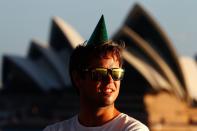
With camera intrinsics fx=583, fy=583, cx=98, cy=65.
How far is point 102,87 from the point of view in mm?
2189

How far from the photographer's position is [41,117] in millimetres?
44094

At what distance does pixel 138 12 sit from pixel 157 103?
6453 mm

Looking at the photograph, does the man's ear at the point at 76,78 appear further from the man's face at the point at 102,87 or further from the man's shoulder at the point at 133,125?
the man's shoulder at the point at 133,125

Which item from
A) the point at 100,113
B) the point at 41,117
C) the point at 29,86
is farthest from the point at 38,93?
the point at 100,113

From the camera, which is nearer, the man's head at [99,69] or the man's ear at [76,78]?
the man's head at [99,69]

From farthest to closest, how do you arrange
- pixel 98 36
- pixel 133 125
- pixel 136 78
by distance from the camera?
pixel 136 78
pixel 98 36
pixel 133 125

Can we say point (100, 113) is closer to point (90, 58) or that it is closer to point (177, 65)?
point (90, 58)

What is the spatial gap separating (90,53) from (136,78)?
127 ft

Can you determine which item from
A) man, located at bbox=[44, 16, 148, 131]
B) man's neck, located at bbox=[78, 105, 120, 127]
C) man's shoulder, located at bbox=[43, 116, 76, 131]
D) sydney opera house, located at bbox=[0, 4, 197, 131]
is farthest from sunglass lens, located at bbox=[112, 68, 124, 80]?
sydney opera house, located at bbox=[0, 4, 197, 131]

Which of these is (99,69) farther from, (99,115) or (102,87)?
(99,115)

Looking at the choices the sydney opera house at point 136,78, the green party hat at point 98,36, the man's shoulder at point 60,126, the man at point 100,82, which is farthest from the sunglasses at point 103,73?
the sydney opera house at point 136,78

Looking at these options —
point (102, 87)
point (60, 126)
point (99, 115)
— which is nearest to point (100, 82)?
point (102, 87)

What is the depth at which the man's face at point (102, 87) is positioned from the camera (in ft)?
7.17

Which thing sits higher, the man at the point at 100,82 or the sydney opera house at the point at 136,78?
the man at the point at 100,82
